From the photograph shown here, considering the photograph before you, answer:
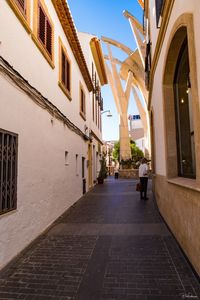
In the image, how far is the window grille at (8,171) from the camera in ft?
12.6

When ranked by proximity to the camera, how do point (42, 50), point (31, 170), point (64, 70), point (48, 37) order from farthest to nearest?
point (64, 70), point (48, 37), point (42, 50), point (31, 170)

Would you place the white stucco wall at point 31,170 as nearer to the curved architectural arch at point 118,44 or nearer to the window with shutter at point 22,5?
the window with shutter at point 22,5

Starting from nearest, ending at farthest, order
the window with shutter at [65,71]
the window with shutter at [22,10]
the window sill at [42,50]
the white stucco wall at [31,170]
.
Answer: the white stucco wall at [31,170]
the window with shutter at [22,10]
the window sill at [42,50]
the window with shutter at [65,71]

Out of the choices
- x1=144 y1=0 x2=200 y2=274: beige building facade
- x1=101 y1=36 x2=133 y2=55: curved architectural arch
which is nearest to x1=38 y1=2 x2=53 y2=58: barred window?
x1=144 y1=0 x2=200 y2=274: beige building facade

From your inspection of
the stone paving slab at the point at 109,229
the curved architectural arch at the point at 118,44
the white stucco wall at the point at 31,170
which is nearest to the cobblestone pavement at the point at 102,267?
the stone paving slab at the point at 109,229

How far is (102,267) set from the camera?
3758 millimetres

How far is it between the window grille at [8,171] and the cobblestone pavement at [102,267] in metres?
0.95

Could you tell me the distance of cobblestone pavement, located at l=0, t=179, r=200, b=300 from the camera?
304 cm

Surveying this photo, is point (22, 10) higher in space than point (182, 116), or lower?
higher

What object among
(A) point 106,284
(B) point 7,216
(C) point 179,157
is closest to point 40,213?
(B) point 7,216

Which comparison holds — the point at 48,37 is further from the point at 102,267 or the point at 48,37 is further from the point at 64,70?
the point at 102,267

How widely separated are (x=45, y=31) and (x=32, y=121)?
106 inches

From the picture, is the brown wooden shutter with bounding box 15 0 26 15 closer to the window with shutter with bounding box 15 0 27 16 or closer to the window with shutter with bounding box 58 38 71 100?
the window with shutter with bounding box 15 0 27 16

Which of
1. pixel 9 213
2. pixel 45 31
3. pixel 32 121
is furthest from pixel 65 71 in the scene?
pixel 9 213
